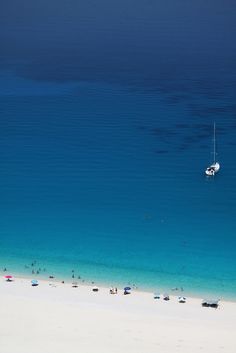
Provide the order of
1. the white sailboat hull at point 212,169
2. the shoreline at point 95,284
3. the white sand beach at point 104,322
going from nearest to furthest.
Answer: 1. the white sand beach at point 104,322
2. the shoreline at point 95,284
3. the white sailboat hull at point 212,169

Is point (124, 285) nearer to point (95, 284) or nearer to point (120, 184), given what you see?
point (95, 284)

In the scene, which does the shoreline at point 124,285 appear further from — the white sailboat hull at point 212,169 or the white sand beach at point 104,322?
the white sailboat hull at point 212,169

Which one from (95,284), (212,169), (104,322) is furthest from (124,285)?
(212,169)

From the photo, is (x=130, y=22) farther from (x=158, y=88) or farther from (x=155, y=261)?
(x=155, y=261)

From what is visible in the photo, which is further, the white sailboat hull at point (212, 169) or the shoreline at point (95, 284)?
the white sailboat hull at point (212, 169)

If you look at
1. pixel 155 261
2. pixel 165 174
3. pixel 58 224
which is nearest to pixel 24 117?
pixel 165 174

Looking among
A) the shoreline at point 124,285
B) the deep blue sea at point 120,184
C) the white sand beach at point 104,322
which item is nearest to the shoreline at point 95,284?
the shoreline at point 124,285
